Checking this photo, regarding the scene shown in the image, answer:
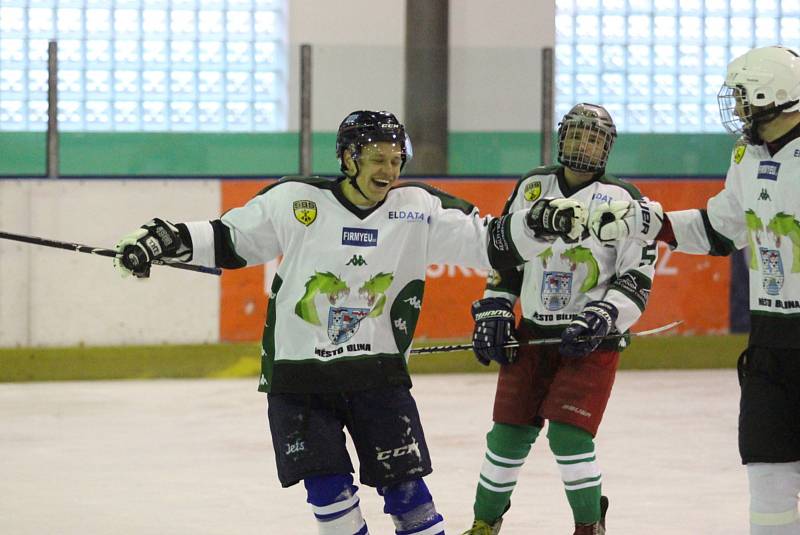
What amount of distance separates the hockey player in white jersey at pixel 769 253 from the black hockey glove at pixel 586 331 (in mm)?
620

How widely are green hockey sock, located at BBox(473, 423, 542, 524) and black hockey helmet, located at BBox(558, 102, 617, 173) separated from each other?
828 millimetres

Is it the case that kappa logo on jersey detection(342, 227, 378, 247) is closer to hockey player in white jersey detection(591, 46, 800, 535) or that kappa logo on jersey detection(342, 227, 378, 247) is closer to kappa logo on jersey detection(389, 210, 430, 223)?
kappa logo on jersey detection(389, 210, 430, 223)

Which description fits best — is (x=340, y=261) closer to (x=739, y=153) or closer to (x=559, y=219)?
(x=559, y=219)

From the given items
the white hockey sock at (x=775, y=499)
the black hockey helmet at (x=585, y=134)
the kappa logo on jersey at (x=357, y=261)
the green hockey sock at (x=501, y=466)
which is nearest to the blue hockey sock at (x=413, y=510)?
the kappa logo on jersey at (x=357, y=261)

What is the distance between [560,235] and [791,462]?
78 centimetres

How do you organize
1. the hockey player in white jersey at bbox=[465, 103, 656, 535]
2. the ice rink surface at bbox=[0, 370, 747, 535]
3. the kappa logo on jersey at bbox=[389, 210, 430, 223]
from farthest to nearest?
the ice rink surface at bbox=[0, 370, 747, 535] → the hockey player in white jersey at bbox=[465, 103, 656, 535] → the kappa logo on jersey at bbox=[389, 210, 430, 223]

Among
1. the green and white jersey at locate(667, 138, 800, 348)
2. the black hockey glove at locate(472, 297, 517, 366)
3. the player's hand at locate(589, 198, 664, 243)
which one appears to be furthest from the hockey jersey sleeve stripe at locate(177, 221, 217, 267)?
the green and white jersey at locate(667, 138, 800, 348)

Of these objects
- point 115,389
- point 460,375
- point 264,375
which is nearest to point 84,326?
point 115,389

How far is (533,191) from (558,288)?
1.02 ft

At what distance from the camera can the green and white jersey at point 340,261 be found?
3.58 m

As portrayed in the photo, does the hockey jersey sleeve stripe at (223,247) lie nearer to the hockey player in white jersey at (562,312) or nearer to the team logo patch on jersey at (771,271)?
the hockey player in white jersey at (562,312)

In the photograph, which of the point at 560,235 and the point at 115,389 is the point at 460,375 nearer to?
the point at 115,389

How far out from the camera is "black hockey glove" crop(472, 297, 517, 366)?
14.5ft

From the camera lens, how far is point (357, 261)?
3.59m
